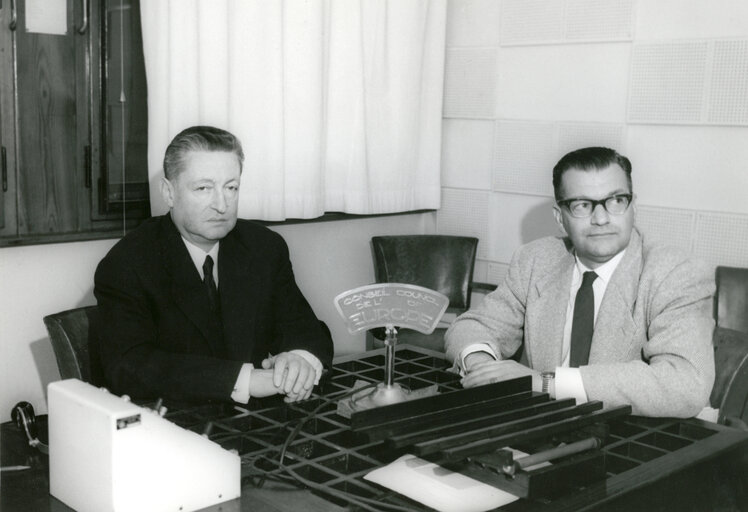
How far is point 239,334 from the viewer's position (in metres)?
2.81

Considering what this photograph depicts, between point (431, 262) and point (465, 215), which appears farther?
point (465, 215)

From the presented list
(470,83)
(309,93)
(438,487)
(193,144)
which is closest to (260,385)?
(438,487)

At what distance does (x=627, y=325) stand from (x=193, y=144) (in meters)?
1.54

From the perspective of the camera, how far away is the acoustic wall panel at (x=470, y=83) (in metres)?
4.82

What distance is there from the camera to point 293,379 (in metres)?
2.30

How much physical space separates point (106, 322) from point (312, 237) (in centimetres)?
206

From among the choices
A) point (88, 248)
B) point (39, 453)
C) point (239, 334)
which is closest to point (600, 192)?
point (239, 334)

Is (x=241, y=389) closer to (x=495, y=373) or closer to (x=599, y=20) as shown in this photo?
(x=495, y=373)

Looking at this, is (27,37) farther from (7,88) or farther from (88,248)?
(88,248)

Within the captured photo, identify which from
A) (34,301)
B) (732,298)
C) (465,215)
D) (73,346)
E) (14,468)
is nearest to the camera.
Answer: (14,468)

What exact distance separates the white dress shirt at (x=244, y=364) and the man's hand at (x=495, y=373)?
1.52 ft

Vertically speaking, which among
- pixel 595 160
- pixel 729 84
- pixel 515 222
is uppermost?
pixel 729 84

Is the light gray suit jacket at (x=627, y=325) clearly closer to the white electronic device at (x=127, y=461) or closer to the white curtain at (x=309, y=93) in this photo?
the white electronic device at (x=127, y=461)

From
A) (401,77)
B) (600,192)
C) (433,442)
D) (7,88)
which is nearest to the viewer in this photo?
(433,442)
